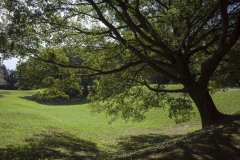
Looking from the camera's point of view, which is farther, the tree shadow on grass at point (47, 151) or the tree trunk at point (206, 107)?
the tree trunk at point (206, 107)

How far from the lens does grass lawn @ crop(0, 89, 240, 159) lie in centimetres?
1459

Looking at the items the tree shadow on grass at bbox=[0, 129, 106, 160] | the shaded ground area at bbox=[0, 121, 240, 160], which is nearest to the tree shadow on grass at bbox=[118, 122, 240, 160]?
the shaded ground area at bbox=[0, 121, 240, 160]

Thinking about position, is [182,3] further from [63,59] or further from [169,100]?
[169,100]

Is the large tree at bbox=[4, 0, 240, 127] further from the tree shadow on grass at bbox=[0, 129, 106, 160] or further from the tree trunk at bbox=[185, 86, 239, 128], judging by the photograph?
the tree shadow on grass at bbox=[0, 129, 106, 160]

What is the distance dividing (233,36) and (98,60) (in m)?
7.15

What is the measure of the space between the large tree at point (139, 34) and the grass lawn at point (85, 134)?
13.4ft

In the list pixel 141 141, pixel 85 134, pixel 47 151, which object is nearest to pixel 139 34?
pixel 47 151

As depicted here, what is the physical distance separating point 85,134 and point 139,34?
48.1ft

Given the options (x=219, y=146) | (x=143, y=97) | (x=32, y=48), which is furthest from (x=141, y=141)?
(x=219, y=146)

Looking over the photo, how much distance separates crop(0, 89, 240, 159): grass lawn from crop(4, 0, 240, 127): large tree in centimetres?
410

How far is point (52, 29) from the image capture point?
13.0 meters

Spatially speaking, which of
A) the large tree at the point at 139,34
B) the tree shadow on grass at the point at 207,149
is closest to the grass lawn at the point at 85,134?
the large tree at the point at 139,34

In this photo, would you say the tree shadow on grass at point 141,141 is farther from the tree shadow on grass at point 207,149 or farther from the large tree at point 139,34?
the tree shadow on grass at point 207,149

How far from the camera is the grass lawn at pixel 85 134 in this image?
14.6m
